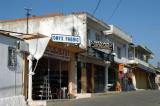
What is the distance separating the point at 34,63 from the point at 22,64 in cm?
199

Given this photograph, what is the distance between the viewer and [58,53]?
24469 mm

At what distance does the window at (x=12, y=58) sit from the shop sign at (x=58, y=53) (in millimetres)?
2746

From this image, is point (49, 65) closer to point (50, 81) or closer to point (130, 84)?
point (50, 81)

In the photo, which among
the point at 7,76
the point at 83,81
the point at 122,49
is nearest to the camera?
the point at 7,76

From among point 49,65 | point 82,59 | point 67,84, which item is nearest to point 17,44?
point 49,65

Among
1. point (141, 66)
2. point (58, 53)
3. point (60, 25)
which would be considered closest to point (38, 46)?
point (58, 53)

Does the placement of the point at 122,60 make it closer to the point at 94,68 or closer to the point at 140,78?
the point at 94,68

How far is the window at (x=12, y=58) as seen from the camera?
65.6ft

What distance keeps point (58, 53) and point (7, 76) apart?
558 centimetres

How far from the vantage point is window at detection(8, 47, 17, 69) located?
20.0 meters

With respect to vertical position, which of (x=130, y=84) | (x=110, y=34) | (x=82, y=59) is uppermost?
(x=110, y=34)

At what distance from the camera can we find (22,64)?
21.1 metres

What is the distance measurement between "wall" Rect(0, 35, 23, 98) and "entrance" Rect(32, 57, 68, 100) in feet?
7.78

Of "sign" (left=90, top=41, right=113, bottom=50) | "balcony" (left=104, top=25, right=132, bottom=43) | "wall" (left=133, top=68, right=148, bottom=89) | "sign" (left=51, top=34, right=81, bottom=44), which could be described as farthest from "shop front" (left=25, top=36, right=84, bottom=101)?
"wall" (left=133, top=68, right=148, bottom=89)
